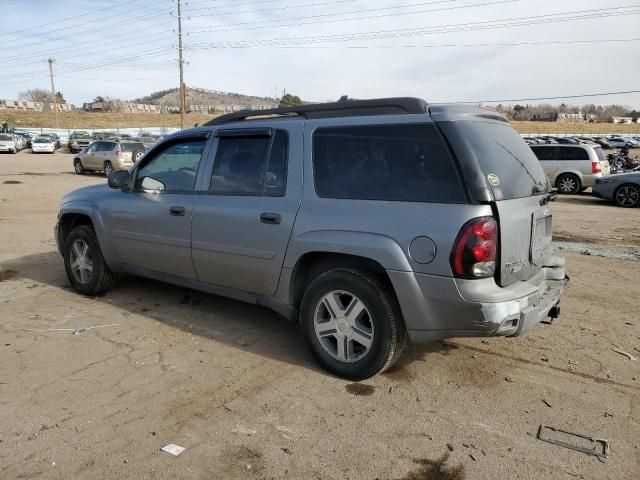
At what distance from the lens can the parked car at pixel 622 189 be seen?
14.2 metres

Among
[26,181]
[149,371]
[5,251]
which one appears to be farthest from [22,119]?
[149,371]

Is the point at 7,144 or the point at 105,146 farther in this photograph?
the point at 7,144

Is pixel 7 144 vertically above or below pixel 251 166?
below

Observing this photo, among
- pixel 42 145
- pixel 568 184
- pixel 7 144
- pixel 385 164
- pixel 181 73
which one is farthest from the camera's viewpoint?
pixel 181 73

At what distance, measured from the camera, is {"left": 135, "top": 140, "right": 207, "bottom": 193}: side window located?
4.64 m

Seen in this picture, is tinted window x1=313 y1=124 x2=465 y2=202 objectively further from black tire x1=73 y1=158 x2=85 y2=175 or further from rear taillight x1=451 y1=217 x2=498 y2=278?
black tire x1=73 y1=158 x2=85 y2=175

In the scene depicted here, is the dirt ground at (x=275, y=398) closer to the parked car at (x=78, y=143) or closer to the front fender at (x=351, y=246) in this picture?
the front fender at (x=351, y=246)

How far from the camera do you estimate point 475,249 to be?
3.11m

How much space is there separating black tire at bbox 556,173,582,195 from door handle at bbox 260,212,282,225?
15.8 m

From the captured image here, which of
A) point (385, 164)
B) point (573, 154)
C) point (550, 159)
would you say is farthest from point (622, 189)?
point (385, 164)

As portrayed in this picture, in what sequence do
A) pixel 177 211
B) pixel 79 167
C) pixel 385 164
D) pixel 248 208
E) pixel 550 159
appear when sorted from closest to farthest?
pixel 385 164 < pixel 248 208 < pixel 177 211 < pixel 550 159 < pixel 79 167

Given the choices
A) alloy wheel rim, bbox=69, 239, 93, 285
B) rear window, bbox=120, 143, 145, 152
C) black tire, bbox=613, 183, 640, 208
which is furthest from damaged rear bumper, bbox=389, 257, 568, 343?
rear window, bbox=120, 143, 145, 152

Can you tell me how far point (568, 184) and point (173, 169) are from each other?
15.9 meters

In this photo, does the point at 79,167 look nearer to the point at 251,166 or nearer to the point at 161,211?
the point at 161,211
